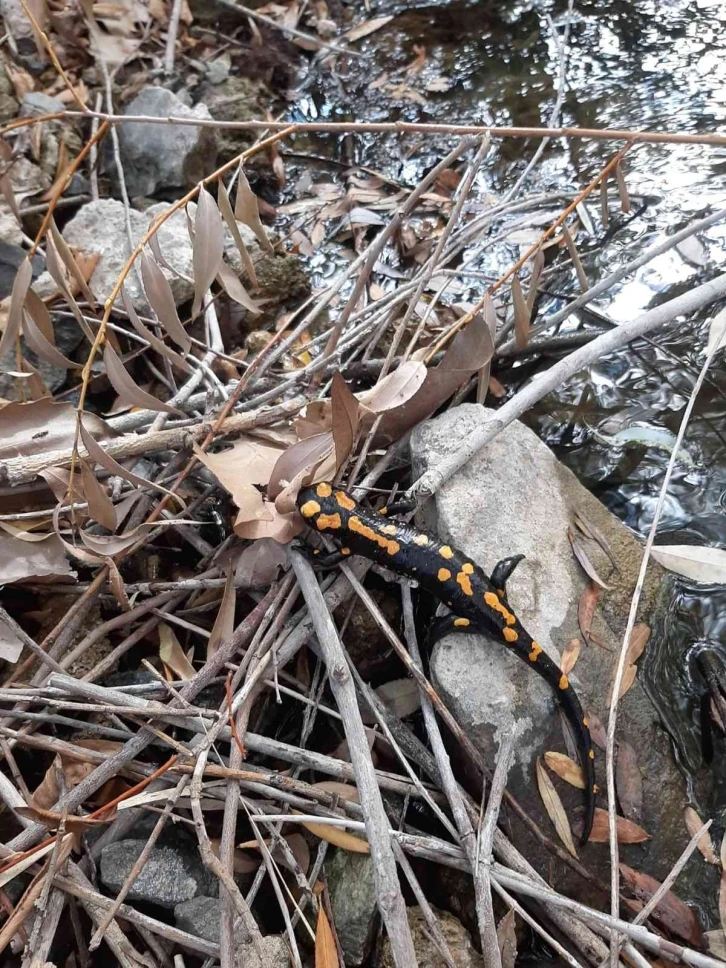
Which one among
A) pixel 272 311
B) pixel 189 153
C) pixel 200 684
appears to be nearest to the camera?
pixel 200 684

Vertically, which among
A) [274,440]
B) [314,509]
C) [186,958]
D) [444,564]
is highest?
[274,440]

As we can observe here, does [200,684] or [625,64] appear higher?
[625,64]

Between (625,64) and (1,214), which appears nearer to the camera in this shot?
(1,214)

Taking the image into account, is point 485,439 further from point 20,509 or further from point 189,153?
point 189,153

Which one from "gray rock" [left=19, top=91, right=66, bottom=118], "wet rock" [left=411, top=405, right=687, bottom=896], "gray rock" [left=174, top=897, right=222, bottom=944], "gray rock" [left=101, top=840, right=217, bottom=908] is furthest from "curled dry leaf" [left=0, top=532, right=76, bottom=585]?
"gray rock" [left=19, top=91, right=66, bottom=118]

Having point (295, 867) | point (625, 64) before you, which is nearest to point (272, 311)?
point (295, 867)

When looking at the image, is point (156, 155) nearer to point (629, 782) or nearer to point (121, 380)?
point (121, 380)

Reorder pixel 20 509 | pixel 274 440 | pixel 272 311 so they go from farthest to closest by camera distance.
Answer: pixel 272 311
pixel 274 440
pixel 20 509

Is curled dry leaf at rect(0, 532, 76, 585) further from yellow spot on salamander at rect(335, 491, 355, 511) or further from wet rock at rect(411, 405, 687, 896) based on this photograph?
wet rock at rect(411, 405, 687, 896)
